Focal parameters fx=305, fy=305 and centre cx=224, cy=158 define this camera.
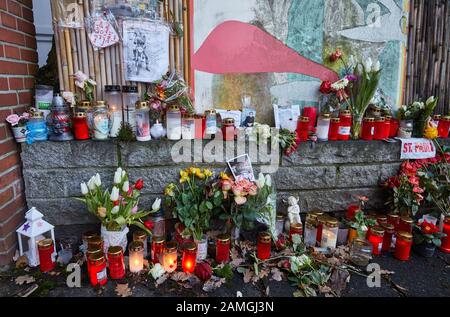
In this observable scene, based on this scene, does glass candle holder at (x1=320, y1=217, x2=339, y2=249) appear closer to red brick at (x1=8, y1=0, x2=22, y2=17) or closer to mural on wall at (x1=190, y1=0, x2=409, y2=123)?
mural on wall at (x1=190, y1=0, x2=409, y2=123)

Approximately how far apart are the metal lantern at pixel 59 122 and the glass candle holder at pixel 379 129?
2.68 meters

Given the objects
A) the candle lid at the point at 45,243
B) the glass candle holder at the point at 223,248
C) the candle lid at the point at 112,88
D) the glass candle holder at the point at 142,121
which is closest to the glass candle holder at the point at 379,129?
the glass candle holder at the point at 223,248

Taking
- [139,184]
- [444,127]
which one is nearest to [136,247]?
[139,184]

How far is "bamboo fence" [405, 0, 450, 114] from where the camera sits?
3.18 metres

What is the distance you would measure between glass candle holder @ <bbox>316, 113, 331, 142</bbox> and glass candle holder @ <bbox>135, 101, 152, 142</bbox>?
153 cm

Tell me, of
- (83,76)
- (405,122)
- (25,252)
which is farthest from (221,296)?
(405,122)

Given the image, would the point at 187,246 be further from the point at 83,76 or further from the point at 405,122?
the point at 405,122

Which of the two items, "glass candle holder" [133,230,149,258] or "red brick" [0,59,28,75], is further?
"glass candle holder" [133,230,149,258]

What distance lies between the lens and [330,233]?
2525 mm

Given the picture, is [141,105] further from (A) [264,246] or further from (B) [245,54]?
(A) [264,246]

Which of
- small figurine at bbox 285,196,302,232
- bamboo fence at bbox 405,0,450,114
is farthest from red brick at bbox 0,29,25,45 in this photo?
bamboo fence at bbox 405,0,450,114

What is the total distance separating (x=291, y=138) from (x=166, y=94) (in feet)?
3.75

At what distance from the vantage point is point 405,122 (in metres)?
2.98

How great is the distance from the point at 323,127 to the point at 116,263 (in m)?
2.04
